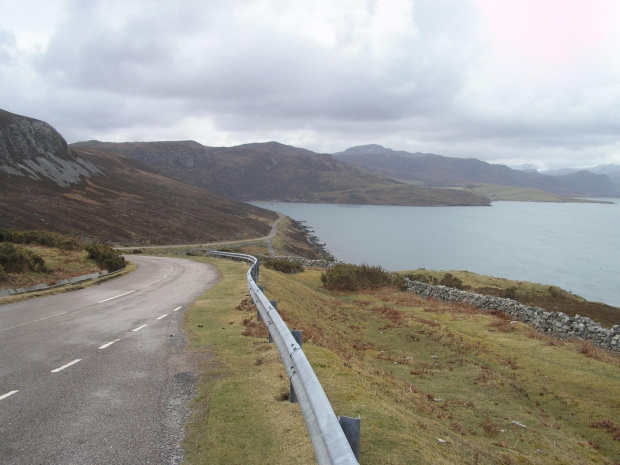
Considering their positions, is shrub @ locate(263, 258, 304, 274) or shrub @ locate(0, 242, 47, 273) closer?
shrub @ locate(0, 242, 47, 273)

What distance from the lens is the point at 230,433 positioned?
17.6 ft

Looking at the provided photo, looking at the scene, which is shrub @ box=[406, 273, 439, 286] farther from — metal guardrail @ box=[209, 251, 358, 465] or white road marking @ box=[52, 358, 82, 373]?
metal guardrail @ box=[209, 251, 358, 465]

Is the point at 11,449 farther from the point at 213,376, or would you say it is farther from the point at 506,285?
the point at 506,285

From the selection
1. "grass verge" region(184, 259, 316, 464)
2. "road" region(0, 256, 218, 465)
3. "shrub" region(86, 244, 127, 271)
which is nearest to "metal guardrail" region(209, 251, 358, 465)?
"grass verge" region(184, 259, 316, 464)

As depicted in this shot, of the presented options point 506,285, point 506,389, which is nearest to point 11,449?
point 506,389

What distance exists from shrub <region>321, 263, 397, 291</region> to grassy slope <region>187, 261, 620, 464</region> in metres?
10.6

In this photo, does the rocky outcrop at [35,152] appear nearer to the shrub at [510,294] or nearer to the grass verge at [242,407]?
the shrub at [510,294]

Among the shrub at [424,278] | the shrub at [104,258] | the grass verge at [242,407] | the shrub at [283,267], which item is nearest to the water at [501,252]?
the shrub at [424,278]

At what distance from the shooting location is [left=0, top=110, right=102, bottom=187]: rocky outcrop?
91.5 meters

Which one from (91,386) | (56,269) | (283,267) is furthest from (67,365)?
(283,267)

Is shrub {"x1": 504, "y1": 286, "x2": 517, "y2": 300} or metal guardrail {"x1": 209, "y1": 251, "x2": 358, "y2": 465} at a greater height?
metal guardrail {"x1": 209, "y1": 251, "x2": 358, "y2": 465}

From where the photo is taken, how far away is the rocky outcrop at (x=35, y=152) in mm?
91500

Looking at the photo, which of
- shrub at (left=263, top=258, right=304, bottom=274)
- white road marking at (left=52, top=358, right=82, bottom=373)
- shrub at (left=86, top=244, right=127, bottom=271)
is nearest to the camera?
Answer: white road marking at (left=52, top=358, right=82, bottom=373)

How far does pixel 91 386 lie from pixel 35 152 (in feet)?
371
